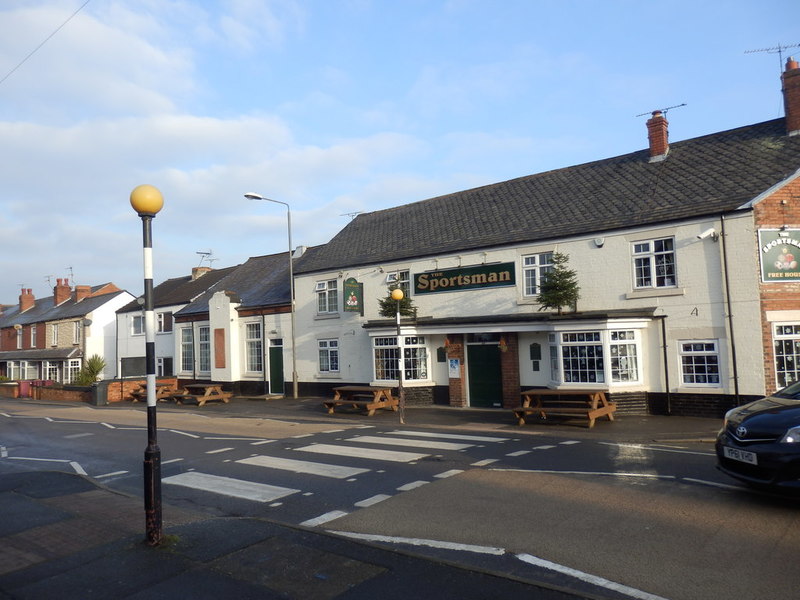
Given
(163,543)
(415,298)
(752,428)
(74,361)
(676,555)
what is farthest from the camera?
(74,361)

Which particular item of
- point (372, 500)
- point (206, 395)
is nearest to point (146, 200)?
point (372, 500)

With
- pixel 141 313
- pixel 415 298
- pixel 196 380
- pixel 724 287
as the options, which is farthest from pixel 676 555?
pixel 141 313

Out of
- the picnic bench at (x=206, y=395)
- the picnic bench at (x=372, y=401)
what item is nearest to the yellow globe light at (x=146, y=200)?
the picnic bench at (x=372, y=401)

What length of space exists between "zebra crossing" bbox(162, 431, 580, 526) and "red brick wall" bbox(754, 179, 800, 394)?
718 cm

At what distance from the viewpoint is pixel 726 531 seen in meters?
6.16

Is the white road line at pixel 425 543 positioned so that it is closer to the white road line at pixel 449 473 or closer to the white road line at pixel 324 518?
the white road line at pixel 324 518

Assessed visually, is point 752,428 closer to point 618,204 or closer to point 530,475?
point 530,475

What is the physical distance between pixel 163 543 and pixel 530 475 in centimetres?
538

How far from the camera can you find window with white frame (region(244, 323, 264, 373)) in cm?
2816

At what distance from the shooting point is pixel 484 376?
19906 millimetres

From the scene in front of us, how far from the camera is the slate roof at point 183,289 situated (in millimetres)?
34888

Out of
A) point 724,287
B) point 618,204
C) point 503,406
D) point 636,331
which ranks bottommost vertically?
point 503,406

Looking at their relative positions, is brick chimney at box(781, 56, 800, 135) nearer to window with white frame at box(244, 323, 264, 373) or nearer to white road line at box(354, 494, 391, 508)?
white road line at box(354, 494, 391, 508)

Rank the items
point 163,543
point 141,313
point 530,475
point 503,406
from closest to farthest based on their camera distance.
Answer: point 163,543, point 530,475, point 503,406, point 141,313
